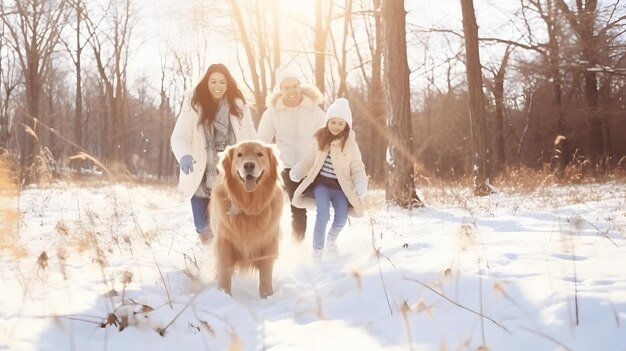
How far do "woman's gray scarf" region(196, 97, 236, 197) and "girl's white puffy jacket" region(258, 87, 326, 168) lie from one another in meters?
0.78

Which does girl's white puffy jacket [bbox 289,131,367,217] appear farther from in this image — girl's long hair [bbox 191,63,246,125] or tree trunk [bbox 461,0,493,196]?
tree trunk [bbox 461,0,493,196]

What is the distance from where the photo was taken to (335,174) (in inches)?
184

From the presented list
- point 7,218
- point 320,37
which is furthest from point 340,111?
point 320,37

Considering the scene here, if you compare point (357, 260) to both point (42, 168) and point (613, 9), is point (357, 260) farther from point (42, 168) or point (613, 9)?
point (613, 9)

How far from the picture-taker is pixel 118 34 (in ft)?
74.7

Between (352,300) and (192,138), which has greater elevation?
(192,138)

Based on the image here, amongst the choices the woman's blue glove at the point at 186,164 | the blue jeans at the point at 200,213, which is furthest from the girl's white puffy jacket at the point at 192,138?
the woman's blue glove at the point at 186,164

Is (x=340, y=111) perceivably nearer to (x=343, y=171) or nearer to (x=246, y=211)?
(x=343, y=171)

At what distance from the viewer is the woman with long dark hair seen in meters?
4.34

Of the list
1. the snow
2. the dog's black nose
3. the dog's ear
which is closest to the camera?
the snow

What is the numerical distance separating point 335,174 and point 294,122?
0.91 meters

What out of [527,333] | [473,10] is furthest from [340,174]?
[473,10]

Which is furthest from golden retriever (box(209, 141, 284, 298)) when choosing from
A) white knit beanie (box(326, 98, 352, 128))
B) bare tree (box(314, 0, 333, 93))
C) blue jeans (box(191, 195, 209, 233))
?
bare tree (box(314, 0, 333, 93))

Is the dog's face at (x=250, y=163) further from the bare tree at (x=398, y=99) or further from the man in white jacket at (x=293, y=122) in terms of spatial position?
the bare tree at (x=398, y=99)
